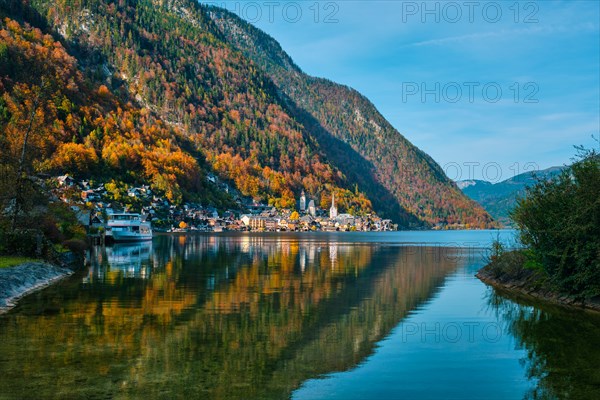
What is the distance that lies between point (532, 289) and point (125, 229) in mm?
86587

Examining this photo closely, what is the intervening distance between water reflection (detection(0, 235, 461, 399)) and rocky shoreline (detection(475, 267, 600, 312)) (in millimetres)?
5376

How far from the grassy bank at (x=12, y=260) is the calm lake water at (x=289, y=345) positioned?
322 cm

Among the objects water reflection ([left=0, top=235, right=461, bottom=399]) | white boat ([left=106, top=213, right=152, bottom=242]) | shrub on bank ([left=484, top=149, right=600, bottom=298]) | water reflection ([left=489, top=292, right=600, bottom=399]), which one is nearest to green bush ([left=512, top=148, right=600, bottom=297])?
shrub on bank ([left=484, top=149, right=600, bottom=298])

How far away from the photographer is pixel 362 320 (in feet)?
76.9

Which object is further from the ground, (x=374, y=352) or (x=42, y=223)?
(x=42, y=223)

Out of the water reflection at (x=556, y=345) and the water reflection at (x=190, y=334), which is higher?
the water reflection at (x=190, y=334)

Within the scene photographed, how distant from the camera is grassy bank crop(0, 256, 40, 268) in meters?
33.1

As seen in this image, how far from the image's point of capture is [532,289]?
34344 millimetres

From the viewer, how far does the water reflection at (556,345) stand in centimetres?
1418

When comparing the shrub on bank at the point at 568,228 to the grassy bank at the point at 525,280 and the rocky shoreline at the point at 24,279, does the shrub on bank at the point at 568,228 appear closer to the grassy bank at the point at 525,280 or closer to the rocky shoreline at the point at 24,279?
the grassy bank at the point at 525,280

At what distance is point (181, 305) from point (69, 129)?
188m

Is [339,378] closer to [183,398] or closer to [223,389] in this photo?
[223,389]

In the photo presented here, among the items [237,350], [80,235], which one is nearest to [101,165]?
[80,235]

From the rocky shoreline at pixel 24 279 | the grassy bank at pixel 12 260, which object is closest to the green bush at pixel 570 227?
the rocky shoreline at pixel 24 279
